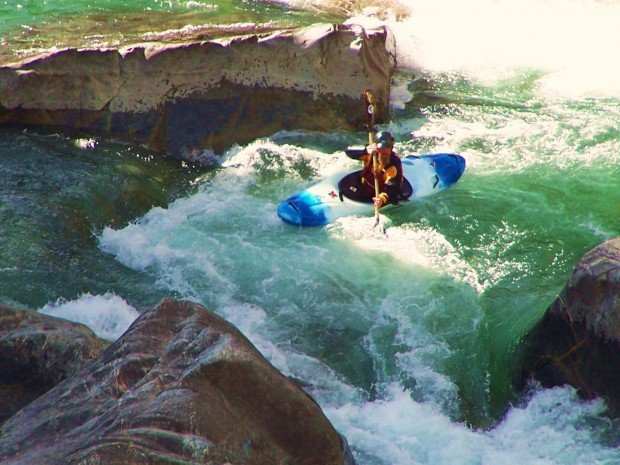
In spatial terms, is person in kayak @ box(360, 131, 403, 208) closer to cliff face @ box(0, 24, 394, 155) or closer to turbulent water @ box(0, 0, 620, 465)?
turbulent water @ box(0, 0, 620, 465)

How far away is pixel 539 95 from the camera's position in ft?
30.7

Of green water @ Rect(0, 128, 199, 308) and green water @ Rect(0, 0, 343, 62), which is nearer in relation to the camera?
green water @ Rect(0, 128, 199, 308)

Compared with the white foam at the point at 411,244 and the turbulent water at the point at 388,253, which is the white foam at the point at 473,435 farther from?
the white foam at the point at 411,244

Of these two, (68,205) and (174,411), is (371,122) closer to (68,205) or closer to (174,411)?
(68,205)

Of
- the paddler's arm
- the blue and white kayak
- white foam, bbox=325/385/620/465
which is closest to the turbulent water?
white foam, bbox=325/385/620/465

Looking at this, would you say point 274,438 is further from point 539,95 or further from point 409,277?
point 539,95

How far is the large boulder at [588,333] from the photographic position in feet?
14.7

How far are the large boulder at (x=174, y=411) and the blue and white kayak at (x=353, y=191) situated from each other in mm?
3314

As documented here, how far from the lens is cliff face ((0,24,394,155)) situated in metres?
7.93

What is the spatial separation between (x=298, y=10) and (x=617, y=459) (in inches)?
347

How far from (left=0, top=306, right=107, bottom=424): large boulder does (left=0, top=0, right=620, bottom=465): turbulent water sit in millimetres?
1319

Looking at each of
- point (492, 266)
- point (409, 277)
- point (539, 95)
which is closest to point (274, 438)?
point (409, 277)

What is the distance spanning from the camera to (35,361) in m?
4.07

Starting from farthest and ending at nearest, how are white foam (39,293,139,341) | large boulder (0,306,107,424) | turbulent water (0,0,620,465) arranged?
white foam (39,293,139,341)
turbulent water (0,0,620,465)
large boulder (0,306,107,424)
